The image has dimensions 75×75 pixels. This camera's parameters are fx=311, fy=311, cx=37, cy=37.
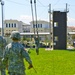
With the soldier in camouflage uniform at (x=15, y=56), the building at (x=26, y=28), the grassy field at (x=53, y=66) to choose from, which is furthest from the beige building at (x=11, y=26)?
the soldier in camouflage uniform at (x=15, y=56)

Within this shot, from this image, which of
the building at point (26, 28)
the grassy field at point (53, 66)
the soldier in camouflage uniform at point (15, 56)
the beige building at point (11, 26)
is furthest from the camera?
the building at point (26, 28)

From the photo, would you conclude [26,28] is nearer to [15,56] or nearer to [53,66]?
[53,66]

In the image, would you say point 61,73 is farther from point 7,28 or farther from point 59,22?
point 7,28

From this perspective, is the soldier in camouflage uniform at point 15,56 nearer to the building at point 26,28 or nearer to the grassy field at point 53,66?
the grassy field at point 53,66

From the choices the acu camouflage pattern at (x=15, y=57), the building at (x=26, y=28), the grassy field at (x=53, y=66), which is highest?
the building at (x=26, y=28)

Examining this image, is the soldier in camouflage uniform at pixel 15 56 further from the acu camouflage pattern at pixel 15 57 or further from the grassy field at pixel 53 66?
the grassy field at pixel 53 66

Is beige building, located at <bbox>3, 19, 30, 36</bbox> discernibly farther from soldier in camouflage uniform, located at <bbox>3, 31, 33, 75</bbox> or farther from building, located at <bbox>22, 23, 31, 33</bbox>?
soldier in camouflage uniform, located at <bbox>3, 31, 33, 75</bbox>

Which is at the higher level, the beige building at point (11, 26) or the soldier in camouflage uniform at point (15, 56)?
the beige building at point (11, 26)

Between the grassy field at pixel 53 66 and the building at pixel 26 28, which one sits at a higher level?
the building at pixel 26 28

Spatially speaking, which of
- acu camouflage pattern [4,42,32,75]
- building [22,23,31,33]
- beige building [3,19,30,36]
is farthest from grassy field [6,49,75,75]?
building [22,23,31,33]

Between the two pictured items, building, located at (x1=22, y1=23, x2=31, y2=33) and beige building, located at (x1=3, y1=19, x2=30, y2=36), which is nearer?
beige building, located at (x1=3, y1=19, x2=30, y2=36)

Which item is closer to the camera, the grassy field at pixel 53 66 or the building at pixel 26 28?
the grassy field at pixel 53 66

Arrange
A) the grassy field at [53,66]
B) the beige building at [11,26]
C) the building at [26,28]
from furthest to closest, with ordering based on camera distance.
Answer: the building at [26,28], the beige building at [11,26], the grassy field at [53,66]

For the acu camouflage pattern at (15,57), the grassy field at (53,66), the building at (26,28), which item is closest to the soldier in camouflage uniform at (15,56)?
the acu camouflage pattern at (15,57)
